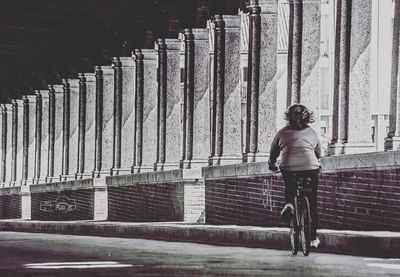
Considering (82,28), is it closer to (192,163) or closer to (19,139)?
(192,163)

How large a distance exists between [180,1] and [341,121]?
43.2 ft

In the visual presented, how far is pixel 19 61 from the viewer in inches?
2019

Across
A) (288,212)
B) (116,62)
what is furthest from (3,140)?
(288,212)

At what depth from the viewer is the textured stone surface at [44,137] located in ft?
175

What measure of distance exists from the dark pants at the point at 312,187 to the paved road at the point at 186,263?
44cm

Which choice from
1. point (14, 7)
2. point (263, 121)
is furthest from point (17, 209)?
point (263, 121)

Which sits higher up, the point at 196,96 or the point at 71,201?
the point at 196,96

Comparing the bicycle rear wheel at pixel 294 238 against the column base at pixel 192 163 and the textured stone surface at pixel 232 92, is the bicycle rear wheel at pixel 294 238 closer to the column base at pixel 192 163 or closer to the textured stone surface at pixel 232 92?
the textured stone surface at pixel 232 92

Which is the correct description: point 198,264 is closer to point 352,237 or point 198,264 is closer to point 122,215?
point 352,237

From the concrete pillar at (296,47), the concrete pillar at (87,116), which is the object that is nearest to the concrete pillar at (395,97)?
the concrete pillar at (296,47)

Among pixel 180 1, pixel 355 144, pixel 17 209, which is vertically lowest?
pixel 17 209

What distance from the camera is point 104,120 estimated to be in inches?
1614

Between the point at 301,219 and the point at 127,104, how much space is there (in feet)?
74.9

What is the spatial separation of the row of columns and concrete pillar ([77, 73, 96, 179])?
0.03 m
